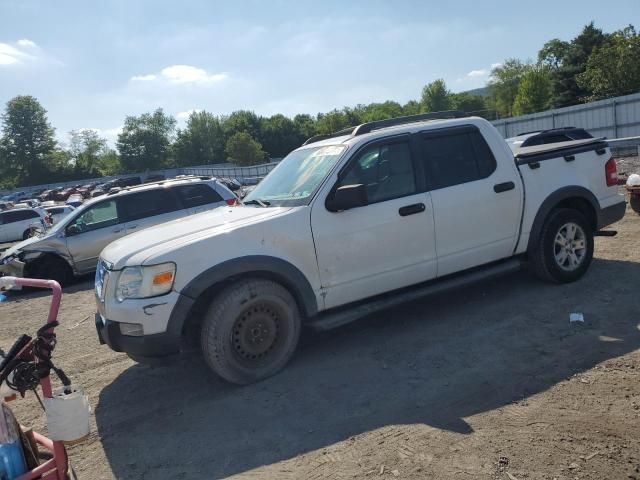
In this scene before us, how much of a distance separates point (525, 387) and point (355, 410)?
49.1 inches

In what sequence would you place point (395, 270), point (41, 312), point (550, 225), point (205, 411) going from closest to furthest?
point (205, 411), point (395, 270), point (550, 225), point (41, 312)

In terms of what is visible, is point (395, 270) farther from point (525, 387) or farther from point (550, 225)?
point (550, 225)

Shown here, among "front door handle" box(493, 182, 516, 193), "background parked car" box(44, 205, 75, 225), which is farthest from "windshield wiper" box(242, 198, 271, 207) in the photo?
"background parked car" box(44, 205, 75, 225)

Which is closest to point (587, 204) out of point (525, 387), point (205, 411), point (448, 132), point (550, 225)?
point (550, 225)

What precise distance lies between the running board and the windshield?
3.44 ft

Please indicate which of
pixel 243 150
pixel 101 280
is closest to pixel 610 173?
pixel 101 280

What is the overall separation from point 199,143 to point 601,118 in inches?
3114

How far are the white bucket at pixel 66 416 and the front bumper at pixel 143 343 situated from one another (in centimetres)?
146

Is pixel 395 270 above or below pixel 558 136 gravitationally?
below

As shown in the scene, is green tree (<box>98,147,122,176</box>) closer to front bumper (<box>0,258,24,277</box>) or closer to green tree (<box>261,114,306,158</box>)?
green tree (<box>261,114,306,158</box>)

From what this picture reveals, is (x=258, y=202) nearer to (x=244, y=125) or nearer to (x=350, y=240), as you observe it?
(x=350, y=240)

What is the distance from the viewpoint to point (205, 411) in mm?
3969

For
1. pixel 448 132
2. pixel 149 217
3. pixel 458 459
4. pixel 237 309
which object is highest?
pixel 448 132

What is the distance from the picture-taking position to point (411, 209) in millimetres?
4844
